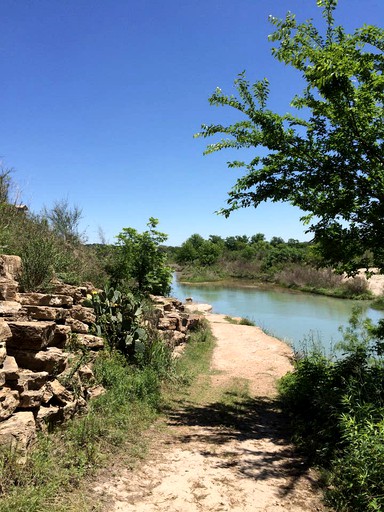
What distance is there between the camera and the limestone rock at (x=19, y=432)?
3.20 metres

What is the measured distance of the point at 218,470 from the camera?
4133 millimetres

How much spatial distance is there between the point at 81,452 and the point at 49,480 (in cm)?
60

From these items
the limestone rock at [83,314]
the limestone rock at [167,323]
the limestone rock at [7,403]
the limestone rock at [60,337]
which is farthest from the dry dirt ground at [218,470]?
the limestone rock at [167,323]

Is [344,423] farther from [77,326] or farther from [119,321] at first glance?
[119,321]

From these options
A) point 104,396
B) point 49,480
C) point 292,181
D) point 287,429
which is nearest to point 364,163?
point 292,181

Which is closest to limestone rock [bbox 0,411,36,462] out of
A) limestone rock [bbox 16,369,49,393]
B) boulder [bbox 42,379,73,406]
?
limestone rock [bbox 16,369,49,393]

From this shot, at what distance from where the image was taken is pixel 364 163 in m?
5.08

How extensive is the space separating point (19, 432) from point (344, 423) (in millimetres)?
3098

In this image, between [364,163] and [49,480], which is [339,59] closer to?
[364,163]

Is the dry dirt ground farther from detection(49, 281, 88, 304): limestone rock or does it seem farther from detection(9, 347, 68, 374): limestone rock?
detection(49, 281, 88, 304): limestone rock

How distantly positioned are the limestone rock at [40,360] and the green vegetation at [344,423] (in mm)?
3271

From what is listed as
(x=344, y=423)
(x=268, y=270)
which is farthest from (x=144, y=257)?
(x=268, y=270)

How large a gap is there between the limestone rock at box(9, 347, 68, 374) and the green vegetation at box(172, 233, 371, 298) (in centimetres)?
2856

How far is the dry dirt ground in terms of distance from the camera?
343cm
